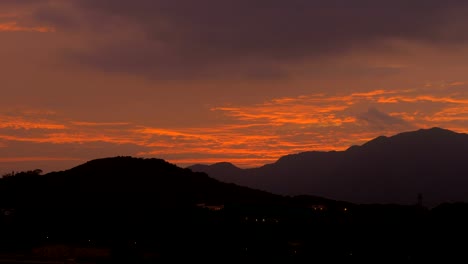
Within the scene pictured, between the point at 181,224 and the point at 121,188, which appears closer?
the point at 181,224

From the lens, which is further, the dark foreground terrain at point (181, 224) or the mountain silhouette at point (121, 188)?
the mountain silhouette at point (121, 188)

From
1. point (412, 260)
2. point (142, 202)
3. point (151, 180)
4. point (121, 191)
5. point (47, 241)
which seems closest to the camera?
point (412, 260)

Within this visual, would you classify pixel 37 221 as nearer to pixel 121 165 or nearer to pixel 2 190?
pixel 2 190

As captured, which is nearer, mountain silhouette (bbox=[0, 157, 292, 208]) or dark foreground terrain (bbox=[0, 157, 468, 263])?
dark foreground terrain (bbox=[0, 157, 468, 263])

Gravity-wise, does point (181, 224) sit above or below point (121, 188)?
below

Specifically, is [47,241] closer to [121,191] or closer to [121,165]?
[121,191]

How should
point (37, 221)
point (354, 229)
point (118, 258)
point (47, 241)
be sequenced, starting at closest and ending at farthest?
point (118, 258)
point (354, 229)
point (47, 241)
point (37, 221)

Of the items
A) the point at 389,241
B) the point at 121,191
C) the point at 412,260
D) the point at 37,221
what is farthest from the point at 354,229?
the point at 121,191

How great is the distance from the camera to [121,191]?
379ft

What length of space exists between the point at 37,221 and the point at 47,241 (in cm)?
1137

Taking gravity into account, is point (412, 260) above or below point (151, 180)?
below

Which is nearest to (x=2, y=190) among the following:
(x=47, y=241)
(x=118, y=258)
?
(x=47, y=241)

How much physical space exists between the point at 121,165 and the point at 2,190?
84.7ft

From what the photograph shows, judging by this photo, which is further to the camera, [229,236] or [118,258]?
[229,236]
